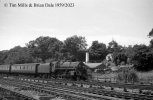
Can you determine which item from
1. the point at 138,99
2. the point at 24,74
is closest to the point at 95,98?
the point at 138,99

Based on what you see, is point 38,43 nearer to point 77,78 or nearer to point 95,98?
point 77,78

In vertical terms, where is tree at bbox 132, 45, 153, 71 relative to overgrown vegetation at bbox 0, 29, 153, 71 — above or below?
below

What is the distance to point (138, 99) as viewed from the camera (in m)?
14.1

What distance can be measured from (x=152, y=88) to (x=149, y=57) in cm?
2987

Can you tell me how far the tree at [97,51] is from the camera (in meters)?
97.2

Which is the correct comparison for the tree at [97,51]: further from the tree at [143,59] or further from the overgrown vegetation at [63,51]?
the tree at [143,59]

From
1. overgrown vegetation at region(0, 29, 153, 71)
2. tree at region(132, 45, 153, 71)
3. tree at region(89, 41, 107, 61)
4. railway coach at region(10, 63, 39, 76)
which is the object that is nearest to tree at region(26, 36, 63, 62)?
overgrown vegetation at region(0, 29, 153, 71)

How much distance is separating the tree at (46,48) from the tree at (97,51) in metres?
14.0

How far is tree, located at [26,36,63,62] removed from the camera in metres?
105

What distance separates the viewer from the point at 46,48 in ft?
373

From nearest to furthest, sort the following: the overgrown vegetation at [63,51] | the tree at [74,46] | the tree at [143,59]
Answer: the tree at [143,59]
the overgrown vegetation at [63,51]
the tree at [74,46]

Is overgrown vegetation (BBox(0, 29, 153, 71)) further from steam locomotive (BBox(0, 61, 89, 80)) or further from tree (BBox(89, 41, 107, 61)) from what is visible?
steam locomotive (BBox(0, 61, 89, 80))

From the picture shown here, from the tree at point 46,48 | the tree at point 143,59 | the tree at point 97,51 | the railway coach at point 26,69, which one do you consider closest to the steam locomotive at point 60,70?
the railway coach at point 26,69

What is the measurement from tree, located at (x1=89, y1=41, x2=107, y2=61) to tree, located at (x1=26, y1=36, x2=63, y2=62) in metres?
14.0
